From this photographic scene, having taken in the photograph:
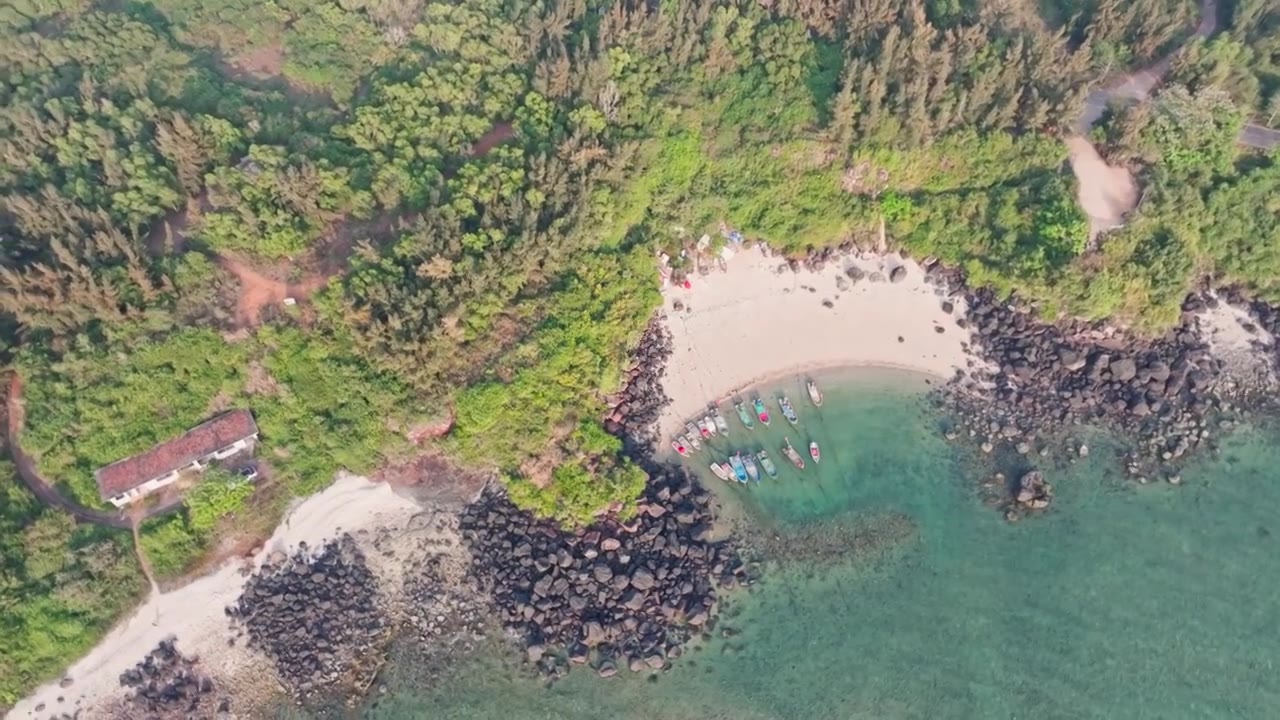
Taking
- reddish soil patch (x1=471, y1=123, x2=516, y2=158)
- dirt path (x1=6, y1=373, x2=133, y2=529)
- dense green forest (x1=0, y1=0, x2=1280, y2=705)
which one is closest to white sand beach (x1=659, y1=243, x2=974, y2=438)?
dense green forest (x1=0, y1=0, x2=1280, y2=705)

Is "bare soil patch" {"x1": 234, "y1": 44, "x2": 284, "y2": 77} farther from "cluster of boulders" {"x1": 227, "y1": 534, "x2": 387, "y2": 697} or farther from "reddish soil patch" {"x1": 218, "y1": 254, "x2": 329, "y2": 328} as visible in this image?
"cluster of boulders" {"x1": 227, "y1": 534, "x2": 387, "y2": 697}

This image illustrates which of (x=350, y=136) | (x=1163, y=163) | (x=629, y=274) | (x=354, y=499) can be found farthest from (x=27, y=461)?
(x=1163, y=163)

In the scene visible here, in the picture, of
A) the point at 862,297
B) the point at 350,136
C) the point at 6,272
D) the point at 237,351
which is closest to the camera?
the point at 6,272

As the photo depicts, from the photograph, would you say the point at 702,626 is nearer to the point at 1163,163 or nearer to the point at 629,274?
the point at 629,274

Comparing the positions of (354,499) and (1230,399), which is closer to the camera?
(354,499)

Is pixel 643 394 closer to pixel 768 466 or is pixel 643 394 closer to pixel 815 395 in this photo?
pixel 768 466

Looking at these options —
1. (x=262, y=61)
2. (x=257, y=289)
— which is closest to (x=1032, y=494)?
(x=257, y=289)

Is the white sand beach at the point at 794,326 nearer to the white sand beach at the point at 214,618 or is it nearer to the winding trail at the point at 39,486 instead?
the white sand beach at the point at 214,618
